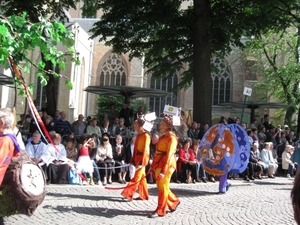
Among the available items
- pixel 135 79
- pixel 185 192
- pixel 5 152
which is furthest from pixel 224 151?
pixel 135 79

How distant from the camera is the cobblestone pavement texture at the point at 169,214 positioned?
7.47 metres

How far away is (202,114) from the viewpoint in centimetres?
1636

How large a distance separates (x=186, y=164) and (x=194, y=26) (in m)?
6.26

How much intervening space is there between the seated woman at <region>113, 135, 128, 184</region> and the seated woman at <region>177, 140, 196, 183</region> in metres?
1.79

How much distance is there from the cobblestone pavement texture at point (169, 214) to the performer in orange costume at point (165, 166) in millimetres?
204

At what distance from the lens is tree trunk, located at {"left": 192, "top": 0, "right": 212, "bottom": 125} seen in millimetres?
16281

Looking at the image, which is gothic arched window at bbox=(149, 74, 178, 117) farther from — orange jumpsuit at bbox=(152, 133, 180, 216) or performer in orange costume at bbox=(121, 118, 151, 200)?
orange jumpsuit at bbox=(152, 133, 180, 216)

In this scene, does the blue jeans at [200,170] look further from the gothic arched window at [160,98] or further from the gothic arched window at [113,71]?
the gothic arched window at [113,71]

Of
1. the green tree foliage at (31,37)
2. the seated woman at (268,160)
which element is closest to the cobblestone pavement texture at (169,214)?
the green tree foliage at (31,37)

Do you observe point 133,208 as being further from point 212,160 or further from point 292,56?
point 292,56

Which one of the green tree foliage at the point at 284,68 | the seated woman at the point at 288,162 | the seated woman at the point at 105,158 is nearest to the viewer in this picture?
the seated woman at the point at 105,158

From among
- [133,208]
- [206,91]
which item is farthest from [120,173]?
[206,91]

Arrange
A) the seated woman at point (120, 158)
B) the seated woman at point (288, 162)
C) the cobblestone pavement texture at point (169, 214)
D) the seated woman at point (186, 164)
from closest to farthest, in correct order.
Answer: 1. the cobblestone pavement texture at point (169, 214)
2. the seated woman at point (120, 158)
3. the seated woman at point (186, 164)
4. the seated woman at point (288, 162)

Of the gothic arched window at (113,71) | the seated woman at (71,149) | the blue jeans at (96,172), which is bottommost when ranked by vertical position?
the blue jeans at (96,172)
